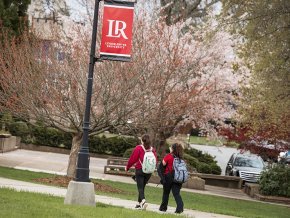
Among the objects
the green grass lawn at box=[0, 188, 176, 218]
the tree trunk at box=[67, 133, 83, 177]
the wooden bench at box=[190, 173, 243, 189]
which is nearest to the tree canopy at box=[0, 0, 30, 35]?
the tree trunk at box=[67, 133, 83, 177]

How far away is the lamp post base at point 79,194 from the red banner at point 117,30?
2.59m

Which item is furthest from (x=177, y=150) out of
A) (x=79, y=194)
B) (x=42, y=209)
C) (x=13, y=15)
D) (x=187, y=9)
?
(x=187, y=9)

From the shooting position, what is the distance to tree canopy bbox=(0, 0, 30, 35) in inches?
977

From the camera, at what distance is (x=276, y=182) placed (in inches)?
1001

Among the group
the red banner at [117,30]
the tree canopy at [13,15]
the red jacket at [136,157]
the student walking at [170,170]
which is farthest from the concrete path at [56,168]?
the red banner at [117,30]

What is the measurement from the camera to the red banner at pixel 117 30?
12.6 meters

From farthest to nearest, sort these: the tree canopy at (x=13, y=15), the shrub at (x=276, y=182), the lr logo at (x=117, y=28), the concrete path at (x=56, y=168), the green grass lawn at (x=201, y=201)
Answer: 1. the concrete path at (x=56, y=168)
2. the shrub at (x=276, y=182)
3. the tree canopy at (x=13, y=15)
4. the green grass lawn at (x=201, y=201)
5. the lr logo at (x=117, y=28)

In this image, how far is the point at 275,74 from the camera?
73.4 feet

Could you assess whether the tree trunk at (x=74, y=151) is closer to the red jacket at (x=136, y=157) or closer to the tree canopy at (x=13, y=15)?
the tree canopy at (x=13, y=15)

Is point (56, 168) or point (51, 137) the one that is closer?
point (56, 168)

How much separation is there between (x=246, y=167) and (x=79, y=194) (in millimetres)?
20230

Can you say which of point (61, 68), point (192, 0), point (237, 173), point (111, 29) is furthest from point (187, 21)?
point (111, 29)

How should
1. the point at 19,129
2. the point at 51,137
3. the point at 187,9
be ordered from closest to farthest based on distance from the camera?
1. the point at 187,9
2. the point at 19,129
3. the point at 51,137

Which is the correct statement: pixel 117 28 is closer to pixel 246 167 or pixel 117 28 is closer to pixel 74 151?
pixel 74 151
